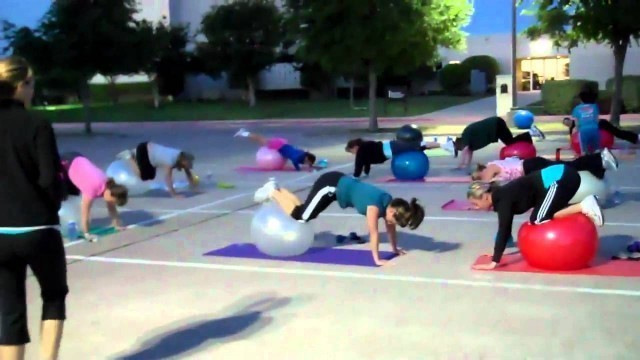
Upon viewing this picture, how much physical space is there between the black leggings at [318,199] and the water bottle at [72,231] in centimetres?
291

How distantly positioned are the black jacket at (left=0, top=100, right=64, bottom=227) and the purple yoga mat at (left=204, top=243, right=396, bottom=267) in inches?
173

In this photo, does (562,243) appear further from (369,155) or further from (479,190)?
(369,155)

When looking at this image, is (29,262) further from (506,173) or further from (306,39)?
(306,39)

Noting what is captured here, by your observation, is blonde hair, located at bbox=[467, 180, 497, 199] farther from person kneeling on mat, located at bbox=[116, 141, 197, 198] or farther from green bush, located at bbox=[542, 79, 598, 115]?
green bush, located at bbox=[542, 79, 598, 115]

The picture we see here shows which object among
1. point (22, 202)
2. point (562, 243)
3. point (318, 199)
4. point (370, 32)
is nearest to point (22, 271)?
point (22, 202)

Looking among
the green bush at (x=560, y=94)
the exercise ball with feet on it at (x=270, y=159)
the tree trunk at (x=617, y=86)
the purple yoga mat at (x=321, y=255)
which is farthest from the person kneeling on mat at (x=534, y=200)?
the green bush at (x=560, y=94)

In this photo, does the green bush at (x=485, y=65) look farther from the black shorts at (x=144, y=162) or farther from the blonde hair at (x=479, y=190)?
the blonde hair at (x=479, y=190)

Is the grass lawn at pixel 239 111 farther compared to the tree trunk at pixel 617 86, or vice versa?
the grass lawn at pixel 239 111

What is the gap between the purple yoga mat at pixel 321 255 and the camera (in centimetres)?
840

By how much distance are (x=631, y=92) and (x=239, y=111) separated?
19.0 m

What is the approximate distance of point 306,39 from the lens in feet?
84.5

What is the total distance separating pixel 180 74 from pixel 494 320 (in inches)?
1799

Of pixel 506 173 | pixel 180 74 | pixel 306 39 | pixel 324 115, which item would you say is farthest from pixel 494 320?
pixel 180 74

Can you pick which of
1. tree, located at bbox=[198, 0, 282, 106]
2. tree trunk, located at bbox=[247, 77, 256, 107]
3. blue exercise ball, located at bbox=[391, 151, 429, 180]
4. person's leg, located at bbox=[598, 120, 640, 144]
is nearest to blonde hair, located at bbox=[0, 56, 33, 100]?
blue exercise ball, located at bbox=[391, 151, 429, 180]
